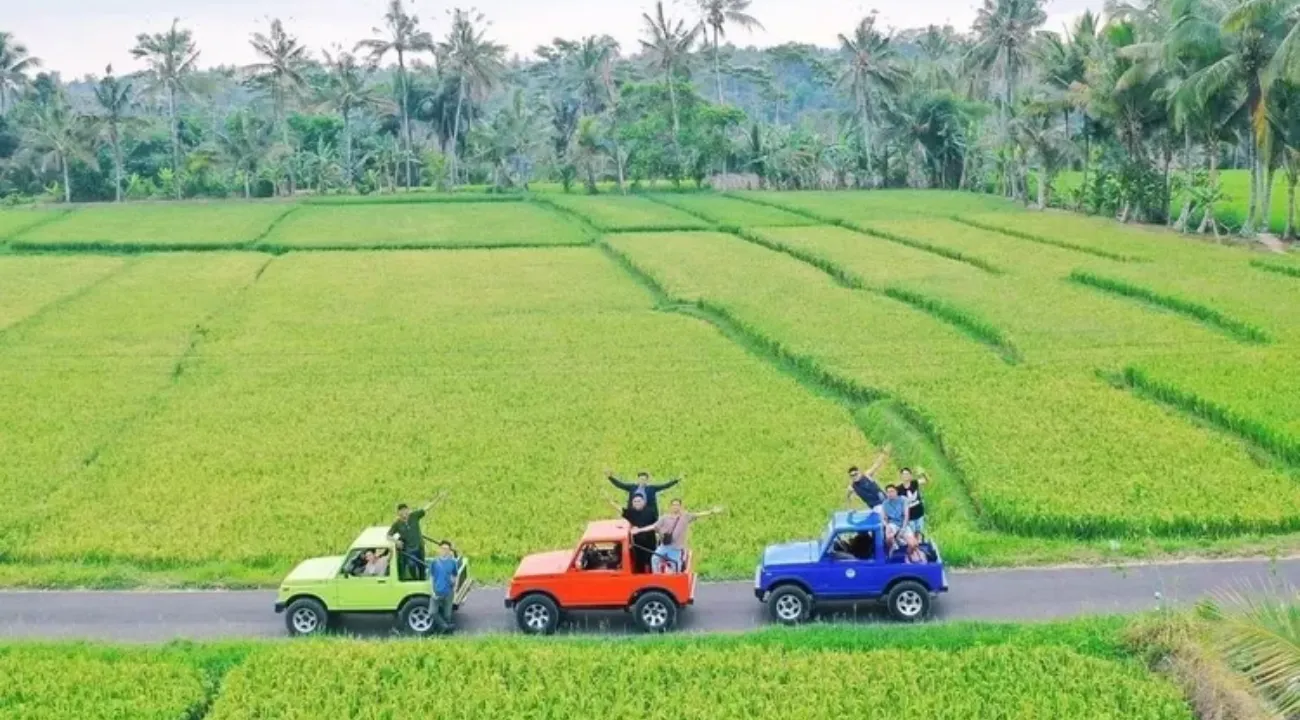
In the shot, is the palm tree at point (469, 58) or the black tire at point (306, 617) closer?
the black tire at point (306, 617)

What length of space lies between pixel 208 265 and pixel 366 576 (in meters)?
40.7

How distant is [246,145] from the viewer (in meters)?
88.0

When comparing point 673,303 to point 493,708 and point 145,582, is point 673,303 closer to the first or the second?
point 145,582

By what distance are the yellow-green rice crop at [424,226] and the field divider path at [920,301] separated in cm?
1249

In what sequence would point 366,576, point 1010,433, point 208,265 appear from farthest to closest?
point 208,265 → point 1010,433 → point 366,576

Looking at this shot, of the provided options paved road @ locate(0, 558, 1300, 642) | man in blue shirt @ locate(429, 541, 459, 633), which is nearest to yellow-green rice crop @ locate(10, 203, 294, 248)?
paved road @ locate(0, 558, 1300, 642)

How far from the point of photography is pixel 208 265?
5497 cm

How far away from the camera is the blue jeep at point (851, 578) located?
1708cm

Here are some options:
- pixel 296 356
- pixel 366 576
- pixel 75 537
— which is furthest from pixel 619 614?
pixel 296 356

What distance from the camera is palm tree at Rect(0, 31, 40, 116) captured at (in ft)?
322

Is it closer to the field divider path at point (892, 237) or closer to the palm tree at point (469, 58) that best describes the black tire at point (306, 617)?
the field divider path at point (892, 237)

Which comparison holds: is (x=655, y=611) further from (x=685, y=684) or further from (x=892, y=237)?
(x=892, y=237)

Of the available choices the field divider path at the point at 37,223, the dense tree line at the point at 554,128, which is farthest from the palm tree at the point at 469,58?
the field divider path at the point at 37,223

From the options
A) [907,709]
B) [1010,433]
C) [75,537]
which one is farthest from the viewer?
[1010,433]
